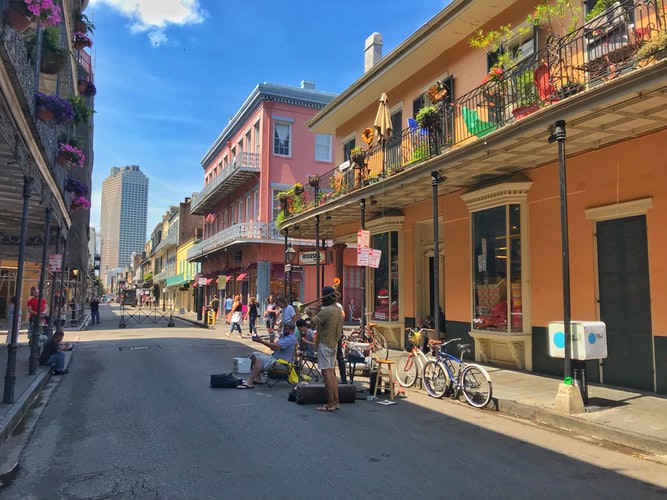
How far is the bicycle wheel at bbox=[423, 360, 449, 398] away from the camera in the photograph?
8.67 meters

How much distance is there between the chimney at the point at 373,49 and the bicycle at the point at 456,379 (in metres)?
14.4

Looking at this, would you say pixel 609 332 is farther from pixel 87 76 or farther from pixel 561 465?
pixel 87 76

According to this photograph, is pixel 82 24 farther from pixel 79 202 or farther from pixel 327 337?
pixel 327 337

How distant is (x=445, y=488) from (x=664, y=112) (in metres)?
6.50

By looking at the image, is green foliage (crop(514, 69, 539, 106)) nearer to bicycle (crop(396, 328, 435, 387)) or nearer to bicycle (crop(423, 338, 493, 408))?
bicycle (crop(423, 338, 493, 408))

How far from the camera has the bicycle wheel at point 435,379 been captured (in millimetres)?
8672

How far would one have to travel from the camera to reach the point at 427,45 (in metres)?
12.9

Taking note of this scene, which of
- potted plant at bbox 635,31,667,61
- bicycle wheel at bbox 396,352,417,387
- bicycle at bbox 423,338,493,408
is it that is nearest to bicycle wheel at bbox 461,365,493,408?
bicycle at bbox 423,338,493,408

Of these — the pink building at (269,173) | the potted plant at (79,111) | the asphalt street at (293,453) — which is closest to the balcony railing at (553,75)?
the asphalt street at (293,453)

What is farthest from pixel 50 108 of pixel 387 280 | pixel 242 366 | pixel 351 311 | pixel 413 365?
pixel 351 311

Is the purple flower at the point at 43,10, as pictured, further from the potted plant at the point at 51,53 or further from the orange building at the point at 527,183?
the orange building at the point at 527,183

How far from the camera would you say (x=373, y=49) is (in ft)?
66.1

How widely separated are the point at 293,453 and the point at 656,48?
22.8 feet

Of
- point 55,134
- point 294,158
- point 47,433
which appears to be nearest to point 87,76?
point 55,134
